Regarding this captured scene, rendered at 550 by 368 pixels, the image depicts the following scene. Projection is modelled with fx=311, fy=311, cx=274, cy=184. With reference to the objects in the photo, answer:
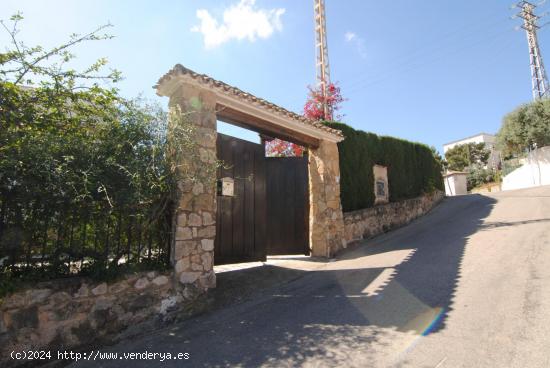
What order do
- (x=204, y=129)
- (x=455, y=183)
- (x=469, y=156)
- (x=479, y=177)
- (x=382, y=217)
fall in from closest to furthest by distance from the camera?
1. (x=204, y=129)
2. (x=382, y=217)
3. (x=455, y=183)
4. (x=479, y=177)
5. (x=469, y=156)

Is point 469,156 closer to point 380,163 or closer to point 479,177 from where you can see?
point 479,177

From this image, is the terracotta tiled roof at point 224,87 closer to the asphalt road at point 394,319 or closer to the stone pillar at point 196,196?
the stone pillar at point 196,196

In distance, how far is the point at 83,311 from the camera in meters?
3.35

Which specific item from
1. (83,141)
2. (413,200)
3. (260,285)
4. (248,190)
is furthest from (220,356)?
(413,200)

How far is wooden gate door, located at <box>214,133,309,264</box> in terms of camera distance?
581 cm

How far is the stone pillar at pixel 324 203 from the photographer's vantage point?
25.1 ft

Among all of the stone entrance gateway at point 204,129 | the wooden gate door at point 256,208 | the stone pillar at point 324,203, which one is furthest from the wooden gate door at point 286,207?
the stone entrance gateway at point 204,129

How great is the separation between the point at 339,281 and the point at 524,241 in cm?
456

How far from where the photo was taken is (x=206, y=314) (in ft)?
14.1

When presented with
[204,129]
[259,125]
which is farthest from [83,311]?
[259,125]

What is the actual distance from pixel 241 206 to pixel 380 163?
6.85 metres

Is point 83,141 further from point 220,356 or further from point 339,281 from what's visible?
point 339,281

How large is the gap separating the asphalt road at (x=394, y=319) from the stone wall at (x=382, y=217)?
2.12m

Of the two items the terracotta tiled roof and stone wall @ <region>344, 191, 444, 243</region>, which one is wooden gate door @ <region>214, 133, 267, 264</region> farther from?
stone wall @ <region>344, 191, 444, 243</region>
